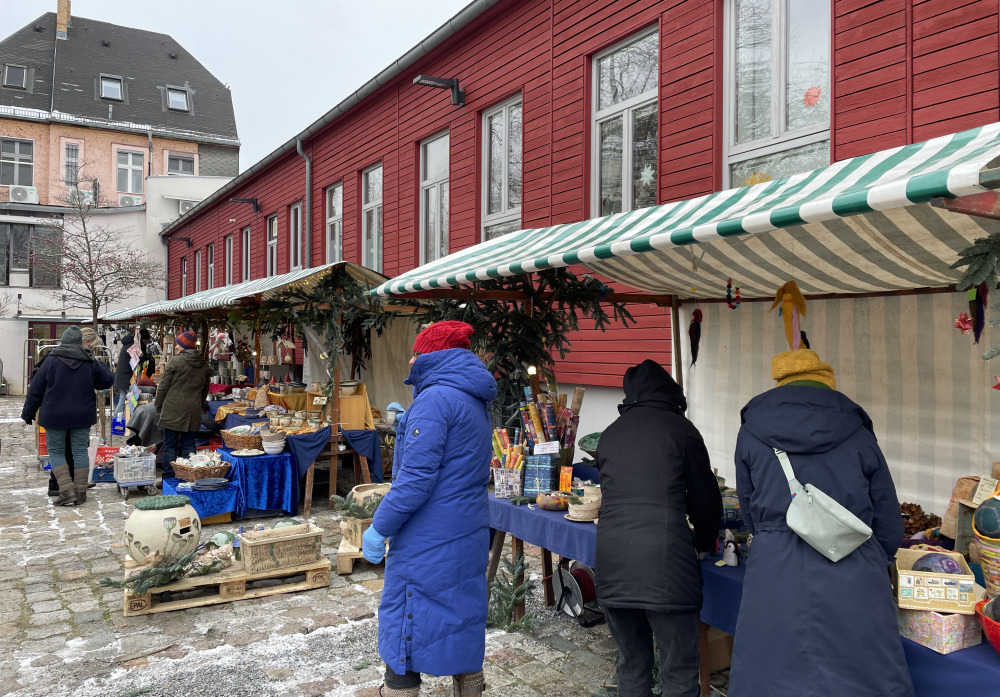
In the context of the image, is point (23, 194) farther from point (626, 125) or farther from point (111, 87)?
point (626, 125)

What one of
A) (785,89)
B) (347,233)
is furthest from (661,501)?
(347,233)

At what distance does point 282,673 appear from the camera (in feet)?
13.1

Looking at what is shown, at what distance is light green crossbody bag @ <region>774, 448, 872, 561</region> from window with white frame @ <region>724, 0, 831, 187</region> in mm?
3938

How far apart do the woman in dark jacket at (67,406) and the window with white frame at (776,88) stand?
280 inches

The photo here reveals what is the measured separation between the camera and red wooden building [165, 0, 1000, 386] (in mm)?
5082

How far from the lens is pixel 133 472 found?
332 inches

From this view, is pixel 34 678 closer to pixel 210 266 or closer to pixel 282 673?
pixel 282 673

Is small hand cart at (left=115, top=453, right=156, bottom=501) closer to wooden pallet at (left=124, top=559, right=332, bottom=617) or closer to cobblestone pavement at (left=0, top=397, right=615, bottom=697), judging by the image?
cobblestone pavement at (left=0, top=397, right=615, bottom=697)

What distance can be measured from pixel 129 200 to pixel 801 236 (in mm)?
31388

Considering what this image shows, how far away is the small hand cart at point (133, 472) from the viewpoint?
27.5 ft

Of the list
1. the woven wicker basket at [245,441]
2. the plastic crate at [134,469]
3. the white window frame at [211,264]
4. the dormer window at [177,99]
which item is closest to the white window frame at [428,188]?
the woven wicker basket at [245,441]

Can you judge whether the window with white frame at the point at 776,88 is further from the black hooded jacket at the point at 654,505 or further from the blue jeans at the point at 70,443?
the blue jeans at the point at 70,443

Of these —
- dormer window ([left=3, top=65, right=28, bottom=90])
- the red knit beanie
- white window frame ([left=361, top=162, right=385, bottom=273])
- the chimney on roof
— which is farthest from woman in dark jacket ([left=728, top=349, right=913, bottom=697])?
the chimney on roof

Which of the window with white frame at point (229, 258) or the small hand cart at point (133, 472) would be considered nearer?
the small hand cart at point (133, 472)
